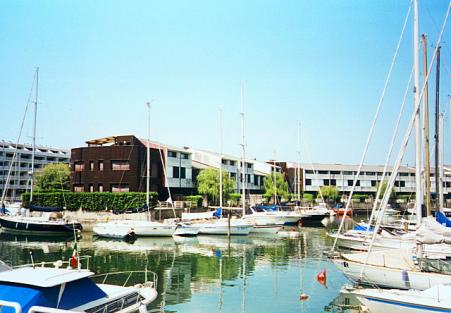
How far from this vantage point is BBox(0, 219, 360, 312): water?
20328 mm

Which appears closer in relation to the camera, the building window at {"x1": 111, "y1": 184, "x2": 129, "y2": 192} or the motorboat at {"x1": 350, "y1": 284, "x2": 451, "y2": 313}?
the motorboat at {"x1": 350, "y1": 284, "x2": 451, "y2": 313}

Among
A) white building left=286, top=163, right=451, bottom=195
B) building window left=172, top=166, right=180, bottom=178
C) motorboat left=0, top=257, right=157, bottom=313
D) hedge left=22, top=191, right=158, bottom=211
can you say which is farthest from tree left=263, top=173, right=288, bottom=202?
motorboat left=0, top=257, right=157, bottom=313

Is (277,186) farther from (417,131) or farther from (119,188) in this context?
(417,131)

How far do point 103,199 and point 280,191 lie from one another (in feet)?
140

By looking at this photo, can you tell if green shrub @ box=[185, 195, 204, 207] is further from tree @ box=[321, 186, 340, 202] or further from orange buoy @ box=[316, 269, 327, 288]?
orange buoy @ box=[316, 269, 327, 288]

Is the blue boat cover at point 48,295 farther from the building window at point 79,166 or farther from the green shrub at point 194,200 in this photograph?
the building window at point 79,166

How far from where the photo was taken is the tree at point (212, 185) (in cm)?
7562

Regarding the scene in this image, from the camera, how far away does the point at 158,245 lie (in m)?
41.7

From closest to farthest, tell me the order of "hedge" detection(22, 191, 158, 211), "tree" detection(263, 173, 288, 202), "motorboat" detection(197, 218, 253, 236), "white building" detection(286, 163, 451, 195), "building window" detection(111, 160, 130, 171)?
"motorboat" detection(197, 218, 253, 236) → "hedge" detection(22, 191, 158, 211) → "building window" detection(111, 160, 130, 171) → "tree" detection(263, 173, 288, 202) → "white building" detection(286, 163, 451, 195)

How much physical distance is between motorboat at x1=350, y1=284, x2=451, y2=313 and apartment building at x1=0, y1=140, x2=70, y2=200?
110 meters

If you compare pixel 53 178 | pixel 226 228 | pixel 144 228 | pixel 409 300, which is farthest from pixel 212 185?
pixel 409 300

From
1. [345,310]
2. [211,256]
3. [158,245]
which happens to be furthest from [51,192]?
[345,310]

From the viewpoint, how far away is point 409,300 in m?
14.6

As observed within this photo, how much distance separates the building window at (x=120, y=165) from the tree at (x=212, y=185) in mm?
15579
